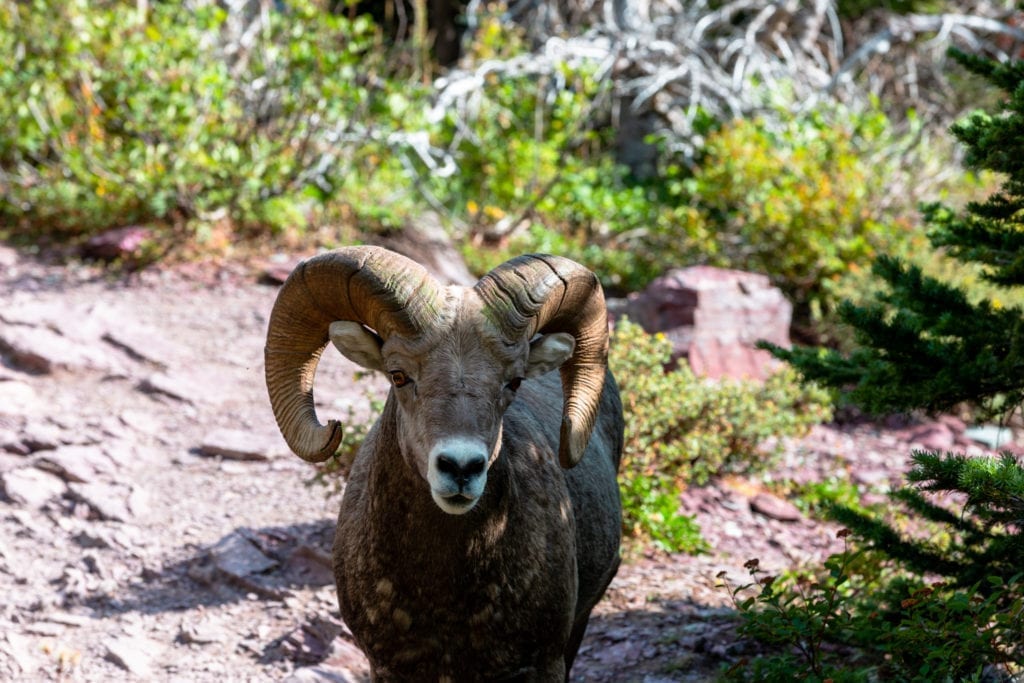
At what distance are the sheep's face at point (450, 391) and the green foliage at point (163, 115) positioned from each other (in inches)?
382

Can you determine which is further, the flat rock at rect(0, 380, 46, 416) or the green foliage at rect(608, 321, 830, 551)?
the flat rock at rect(0, 380, 46, 416)

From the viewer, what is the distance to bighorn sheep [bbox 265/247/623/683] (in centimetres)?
430

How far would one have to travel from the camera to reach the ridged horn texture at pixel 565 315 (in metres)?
4.45

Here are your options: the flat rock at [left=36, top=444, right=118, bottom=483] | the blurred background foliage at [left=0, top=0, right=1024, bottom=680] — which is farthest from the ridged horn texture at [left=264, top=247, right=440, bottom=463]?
the blurred background foliage at [left=0, top=0, right=1024, bottom=680]

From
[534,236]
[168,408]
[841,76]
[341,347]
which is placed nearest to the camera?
[341,347]

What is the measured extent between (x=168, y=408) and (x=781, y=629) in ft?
21.0

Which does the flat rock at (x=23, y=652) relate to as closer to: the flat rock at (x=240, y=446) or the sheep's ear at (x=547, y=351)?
the flat rock at (x=240, y=446)

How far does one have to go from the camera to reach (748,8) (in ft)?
63.9

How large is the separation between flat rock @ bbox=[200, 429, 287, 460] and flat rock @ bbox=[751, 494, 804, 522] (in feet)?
12.8

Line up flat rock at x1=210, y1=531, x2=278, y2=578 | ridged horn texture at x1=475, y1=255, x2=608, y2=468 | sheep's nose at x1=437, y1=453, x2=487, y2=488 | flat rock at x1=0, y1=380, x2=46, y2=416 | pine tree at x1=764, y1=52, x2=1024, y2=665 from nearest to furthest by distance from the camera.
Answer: sheep's nose at x1=437, y1=453, x2=487, y2=488, ridged horn texture at x1=475, y1=255, x2=608, y2=468, pine tree at x1=764, y1=52, x2=1024, y2=665, flat rock at x1=210, y1=531, x2=278, y2=578, flat rock at x1=0, y1=380, x2=46, y2=416

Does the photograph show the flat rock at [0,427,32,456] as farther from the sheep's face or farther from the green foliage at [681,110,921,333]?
the green foliage at [681,110,921,333]

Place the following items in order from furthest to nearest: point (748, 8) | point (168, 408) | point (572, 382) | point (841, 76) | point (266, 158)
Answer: point (748, 8), point (841, 76), point (266, 158), point (168, 408), point (572, 382)

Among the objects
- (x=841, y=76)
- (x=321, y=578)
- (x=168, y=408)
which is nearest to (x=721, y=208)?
(x=841, y=76)

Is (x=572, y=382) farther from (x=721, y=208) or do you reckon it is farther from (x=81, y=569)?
(x=721, y=208)
